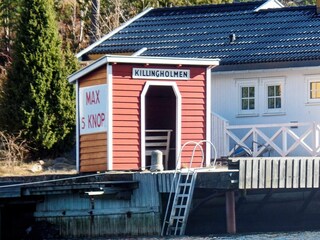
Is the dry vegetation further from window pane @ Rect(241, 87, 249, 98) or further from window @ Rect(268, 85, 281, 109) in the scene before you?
window @ Rect(268, 85, 281, 109)

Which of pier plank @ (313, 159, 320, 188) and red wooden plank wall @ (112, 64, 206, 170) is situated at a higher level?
red wooden plank wall @ (112, 64, 206, 170)

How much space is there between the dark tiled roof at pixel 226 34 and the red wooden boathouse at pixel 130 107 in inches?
177

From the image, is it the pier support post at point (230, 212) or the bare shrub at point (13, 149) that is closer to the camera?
the pier support post at point (230, 212)

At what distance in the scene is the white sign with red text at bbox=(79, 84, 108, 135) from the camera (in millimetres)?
33969

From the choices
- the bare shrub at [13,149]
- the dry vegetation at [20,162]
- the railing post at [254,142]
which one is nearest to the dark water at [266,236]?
the railing post at [254,142]

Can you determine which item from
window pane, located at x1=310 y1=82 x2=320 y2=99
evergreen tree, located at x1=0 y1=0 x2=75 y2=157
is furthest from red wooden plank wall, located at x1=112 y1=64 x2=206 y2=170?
evergreen tree, located at x1=0 y1=0 x2=75 y2=157

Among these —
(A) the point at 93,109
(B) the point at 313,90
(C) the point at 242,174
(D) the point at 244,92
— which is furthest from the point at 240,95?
(C) the point at 242,174

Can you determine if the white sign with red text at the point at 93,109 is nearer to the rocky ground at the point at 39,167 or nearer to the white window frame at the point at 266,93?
the rocky ground at the point at 39,167

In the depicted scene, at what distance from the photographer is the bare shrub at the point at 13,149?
130 feet

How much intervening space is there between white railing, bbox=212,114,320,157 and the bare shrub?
18.3 feet

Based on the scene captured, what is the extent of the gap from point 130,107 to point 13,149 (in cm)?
675

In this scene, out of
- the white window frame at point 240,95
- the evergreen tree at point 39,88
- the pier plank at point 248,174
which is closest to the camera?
the pier plank at point 248,174

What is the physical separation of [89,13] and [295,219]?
21.7 metres

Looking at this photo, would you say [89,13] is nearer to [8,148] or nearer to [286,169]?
[8,148]
